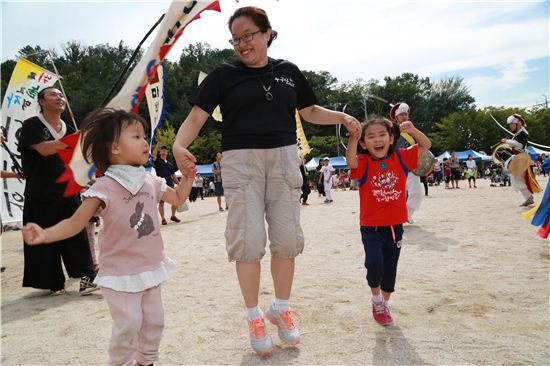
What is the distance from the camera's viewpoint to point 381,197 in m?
3.20

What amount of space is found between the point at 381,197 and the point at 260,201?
3.29 feet

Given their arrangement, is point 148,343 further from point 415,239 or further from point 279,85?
point 415,239

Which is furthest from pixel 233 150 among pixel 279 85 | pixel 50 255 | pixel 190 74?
pixel 190 74

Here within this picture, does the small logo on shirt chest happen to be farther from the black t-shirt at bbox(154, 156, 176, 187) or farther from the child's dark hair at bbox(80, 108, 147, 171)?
the black t-shirt at bbox(154, 156, 176, 187)

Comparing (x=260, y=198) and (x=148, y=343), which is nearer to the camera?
(x=148, y=343)

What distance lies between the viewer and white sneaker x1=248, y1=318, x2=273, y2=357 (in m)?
2.53

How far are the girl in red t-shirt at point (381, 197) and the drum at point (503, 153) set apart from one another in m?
7.37

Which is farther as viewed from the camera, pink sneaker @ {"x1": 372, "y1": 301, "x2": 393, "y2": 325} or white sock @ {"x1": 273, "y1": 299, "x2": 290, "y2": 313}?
pink sneaker @ {"x1": 372, "y1": 301, "x2": 393, "y2": 325}

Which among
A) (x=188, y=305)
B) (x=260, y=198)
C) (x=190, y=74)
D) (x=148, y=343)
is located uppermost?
(x=190, y=74)

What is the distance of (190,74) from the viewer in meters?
66.2

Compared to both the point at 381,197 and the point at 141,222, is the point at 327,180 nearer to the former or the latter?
the point at 381,197

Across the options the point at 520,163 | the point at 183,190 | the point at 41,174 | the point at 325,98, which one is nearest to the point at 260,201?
the point at 183,190

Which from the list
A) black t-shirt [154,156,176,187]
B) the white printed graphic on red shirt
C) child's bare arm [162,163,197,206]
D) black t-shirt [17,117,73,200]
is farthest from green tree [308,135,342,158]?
child's bare arm [162,163,197,206]

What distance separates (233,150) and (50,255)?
9.17 feet
